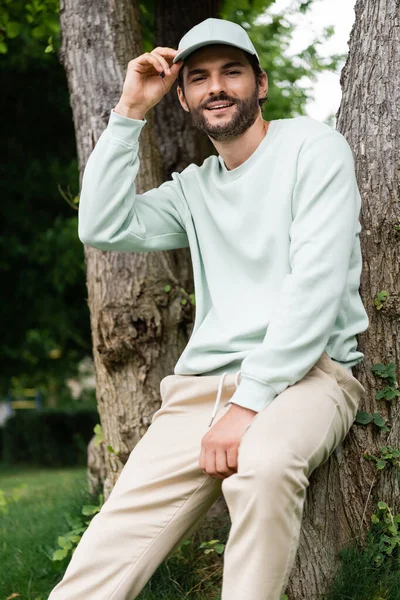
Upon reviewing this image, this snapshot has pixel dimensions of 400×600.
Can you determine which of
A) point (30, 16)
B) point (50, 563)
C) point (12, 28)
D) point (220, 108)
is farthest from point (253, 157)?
point (12, 28)

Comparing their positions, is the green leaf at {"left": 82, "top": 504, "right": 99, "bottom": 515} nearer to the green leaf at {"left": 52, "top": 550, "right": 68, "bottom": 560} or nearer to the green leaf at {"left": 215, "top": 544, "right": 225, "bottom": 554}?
the green leaf at {"left": 52, "top": 550, "right": 68, "bottom": 560}

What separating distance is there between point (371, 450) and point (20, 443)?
15.6 m

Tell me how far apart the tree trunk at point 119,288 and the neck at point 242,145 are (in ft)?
4.06

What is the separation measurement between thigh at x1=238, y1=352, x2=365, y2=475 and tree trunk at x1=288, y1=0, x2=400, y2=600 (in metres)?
0.44

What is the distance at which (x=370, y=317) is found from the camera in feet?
10.9

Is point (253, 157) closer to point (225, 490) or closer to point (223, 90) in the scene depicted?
point (223, 90)

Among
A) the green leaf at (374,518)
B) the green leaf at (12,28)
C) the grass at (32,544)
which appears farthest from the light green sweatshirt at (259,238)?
the green leaf at (12,28)

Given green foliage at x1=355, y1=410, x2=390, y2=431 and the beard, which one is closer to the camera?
the beard

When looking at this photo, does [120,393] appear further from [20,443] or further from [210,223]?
[20,443]

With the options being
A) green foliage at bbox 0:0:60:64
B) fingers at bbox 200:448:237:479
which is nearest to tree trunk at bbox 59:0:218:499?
fingers at bbox 200:448:237:479

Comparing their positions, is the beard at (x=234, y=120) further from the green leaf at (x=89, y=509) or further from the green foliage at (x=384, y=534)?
the green leaf at (x=89, y=509)

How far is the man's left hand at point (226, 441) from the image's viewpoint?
2.54 metres

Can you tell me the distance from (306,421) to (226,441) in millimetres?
262

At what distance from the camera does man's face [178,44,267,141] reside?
309 cm
